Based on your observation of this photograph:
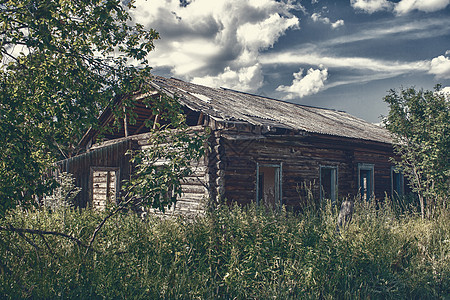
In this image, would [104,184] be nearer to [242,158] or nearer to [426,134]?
[242,158]

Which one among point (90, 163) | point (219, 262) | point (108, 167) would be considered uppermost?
point (90, 163)

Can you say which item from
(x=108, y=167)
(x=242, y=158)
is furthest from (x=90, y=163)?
(x=242, y=158)

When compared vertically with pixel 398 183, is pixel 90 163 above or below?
above

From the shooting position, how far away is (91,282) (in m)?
4.25

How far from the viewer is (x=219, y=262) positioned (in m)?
5.14

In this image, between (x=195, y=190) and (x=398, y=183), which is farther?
(x=398, y=183)

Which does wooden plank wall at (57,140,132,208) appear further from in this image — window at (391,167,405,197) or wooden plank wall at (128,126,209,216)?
window at (391,167,405,197)

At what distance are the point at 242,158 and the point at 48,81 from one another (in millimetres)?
6209

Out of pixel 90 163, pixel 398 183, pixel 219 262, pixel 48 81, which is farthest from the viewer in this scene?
pixel 398 183

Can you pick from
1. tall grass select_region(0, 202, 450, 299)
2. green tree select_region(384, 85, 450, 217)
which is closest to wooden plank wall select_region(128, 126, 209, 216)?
tall grass select_region(0, 202, 450, 299)

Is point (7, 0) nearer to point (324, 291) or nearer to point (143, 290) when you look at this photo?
point (143, 290)

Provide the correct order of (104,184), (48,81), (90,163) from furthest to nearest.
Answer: (104,184) < (90,163) < (48,81)

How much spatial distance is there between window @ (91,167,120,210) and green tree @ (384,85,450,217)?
880 centimetres

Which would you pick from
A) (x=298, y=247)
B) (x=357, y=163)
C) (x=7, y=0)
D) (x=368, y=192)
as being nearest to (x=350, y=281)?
(x=298, y=247)
